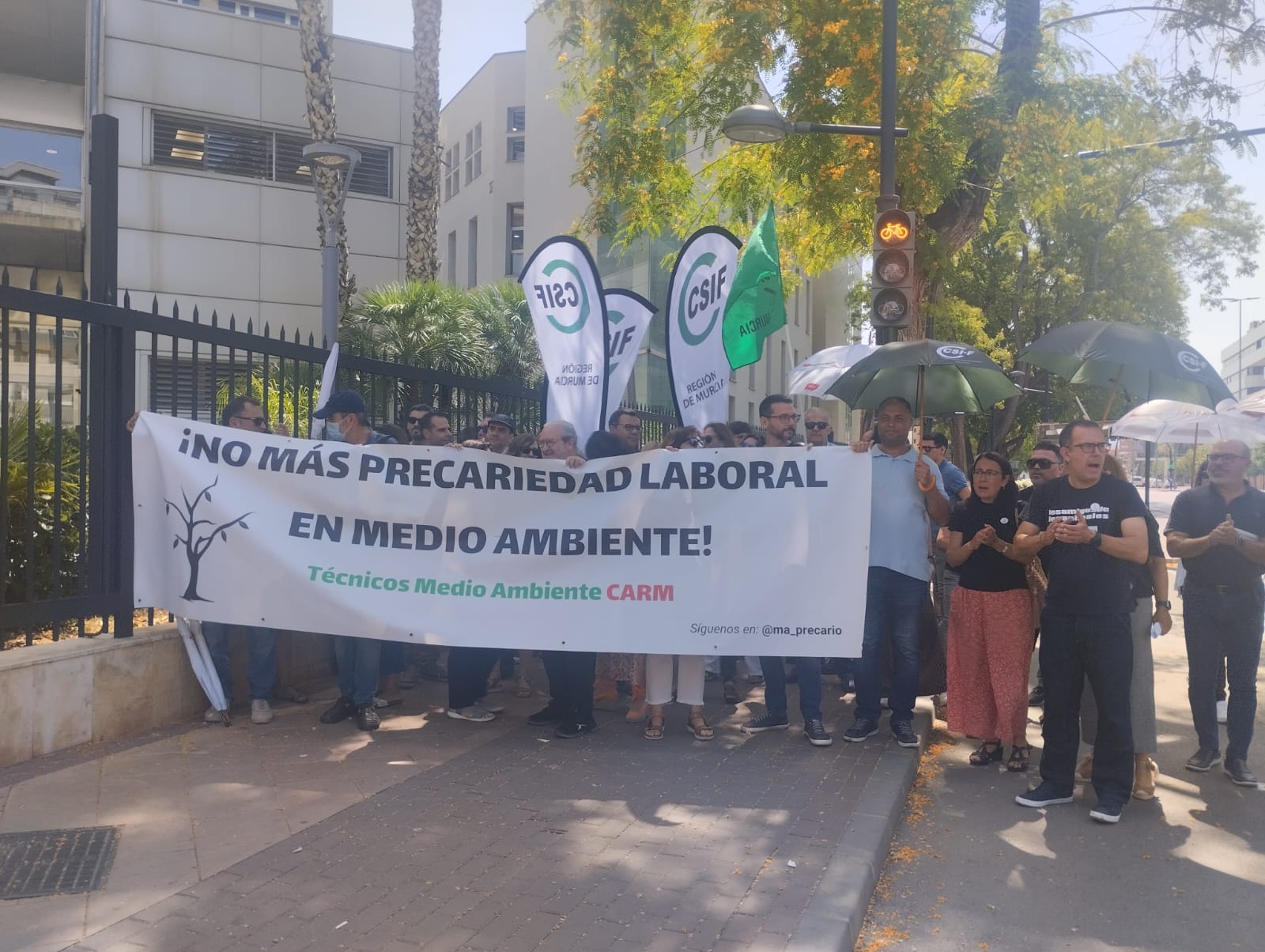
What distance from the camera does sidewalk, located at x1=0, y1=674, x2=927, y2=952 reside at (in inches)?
155

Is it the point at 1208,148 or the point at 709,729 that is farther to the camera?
the point at 1208,148

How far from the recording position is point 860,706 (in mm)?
6801

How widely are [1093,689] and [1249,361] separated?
138 m

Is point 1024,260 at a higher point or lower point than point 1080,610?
higher

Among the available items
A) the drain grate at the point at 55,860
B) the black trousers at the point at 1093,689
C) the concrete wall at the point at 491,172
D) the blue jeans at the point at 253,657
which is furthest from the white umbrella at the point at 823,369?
the concrete wall at the point at 491,172

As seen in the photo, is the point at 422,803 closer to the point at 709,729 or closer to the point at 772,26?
the point at 709,729

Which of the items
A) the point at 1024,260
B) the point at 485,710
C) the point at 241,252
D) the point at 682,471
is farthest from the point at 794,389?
the point at 1024,260

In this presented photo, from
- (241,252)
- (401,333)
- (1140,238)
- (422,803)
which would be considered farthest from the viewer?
(1140,238)

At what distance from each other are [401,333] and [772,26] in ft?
25.5

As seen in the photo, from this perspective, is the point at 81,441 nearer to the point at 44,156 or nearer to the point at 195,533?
the point at 195,533

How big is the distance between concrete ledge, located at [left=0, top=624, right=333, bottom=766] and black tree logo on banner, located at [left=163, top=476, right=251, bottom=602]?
17.7 inches

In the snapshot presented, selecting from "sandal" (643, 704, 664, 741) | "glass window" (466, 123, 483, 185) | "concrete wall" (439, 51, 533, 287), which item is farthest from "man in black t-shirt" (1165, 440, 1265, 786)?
"glass window" (466, 123, 483, 185)

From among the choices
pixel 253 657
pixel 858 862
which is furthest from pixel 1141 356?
pixel 253 657

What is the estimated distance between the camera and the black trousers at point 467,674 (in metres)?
6.91
